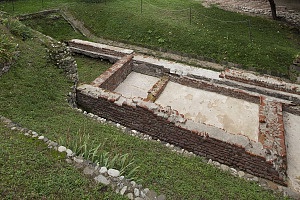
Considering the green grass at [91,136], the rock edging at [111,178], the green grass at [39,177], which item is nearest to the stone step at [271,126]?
the green grass at [91,136]

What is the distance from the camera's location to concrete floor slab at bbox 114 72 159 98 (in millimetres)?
9133

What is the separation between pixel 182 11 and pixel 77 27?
6.12 m

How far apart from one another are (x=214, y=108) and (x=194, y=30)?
20.2 feet

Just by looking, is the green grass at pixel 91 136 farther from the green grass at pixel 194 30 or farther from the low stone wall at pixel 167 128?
the green grass at pixel 194 30

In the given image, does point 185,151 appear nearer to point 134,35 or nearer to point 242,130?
point 242,130

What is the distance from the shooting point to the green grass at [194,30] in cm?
1181

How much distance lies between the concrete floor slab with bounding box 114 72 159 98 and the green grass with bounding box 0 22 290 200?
210 centimetres

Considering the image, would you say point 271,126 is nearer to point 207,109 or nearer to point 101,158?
point 207,109

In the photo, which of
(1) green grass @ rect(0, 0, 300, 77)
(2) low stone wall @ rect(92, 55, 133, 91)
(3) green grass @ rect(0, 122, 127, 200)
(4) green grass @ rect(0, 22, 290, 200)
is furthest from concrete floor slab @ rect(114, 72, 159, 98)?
(3) green grass @ rect(0, 122, 127, 200)

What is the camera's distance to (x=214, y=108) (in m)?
8.37

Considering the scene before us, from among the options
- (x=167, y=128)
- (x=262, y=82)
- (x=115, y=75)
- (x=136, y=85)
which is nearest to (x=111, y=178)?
(x=167, y=128)

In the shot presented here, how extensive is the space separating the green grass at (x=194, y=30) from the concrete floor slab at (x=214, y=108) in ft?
11.4

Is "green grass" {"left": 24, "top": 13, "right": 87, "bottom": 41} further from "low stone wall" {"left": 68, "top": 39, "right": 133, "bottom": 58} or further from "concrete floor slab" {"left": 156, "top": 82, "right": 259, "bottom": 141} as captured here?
"concrete floor slab" {"left": 156, "top": 82, "right": 259, "bottom": 141}

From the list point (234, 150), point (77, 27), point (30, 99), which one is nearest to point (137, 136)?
point (234, 150)
